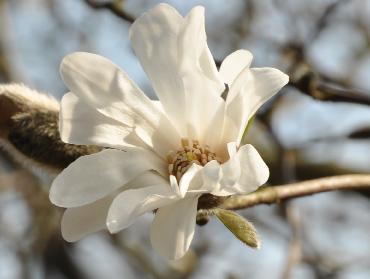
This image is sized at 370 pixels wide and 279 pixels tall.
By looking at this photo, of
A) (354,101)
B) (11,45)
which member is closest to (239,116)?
(354,101)

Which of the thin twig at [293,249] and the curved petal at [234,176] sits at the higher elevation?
the curved petal at [234,176]

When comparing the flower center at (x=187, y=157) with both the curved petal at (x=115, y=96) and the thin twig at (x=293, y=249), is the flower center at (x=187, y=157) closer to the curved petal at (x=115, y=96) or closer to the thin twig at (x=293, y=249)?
the curved petal at (x=115, y=96)

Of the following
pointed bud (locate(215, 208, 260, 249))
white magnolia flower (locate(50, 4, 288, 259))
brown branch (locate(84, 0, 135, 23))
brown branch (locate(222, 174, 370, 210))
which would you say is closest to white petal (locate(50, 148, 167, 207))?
white magnolia flower (locate(50, 4, 288, 259))

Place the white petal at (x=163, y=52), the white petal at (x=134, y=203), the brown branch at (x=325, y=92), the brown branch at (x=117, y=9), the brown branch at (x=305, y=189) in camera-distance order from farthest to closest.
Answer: the brown branch at (x=117, y=9) < the brown branch at (x=325, y=92) < the brown branch at (x=305, y=189) < the white petal at (x=163, y=52) < the white petal at (x=134, y=203)

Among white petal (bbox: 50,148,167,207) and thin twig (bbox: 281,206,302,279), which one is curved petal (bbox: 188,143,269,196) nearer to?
white petal (bbox: 50,148,167,207)

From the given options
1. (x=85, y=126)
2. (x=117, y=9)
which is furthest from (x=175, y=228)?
(x=117, y=9)

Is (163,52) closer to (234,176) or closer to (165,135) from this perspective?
(165,135)

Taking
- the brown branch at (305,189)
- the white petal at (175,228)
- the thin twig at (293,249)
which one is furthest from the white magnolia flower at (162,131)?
the thin twig at (293,249)
